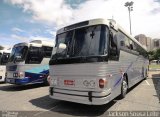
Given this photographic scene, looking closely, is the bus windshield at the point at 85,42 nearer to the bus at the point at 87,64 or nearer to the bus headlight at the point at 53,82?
the bus at the point at 87,64

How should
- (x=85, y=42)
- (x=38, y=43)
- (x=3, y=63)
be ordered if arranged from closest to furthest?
(x=85, y=42) < (x=38, y=43) < (x=3, y=63)

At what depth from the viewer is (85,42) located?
666 centimetres

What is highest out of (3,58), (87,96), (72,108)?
(3,58)

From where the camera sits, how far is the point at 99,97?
6074 mm

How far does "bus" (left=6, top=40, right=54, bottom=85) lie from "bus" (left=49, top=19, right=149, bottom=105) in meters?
4.58

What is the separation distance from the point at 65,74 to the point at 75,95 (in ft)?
2.81

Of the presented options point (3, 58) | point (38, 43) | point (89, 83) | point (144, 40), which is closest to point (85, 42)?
point (89, 83)

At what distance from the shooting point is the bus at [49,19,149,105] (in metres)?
6.16

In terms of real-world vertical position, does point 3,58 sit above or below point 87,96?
above

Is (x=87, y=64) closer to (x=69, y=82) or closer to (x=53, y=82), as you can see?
(x=69, y=82)

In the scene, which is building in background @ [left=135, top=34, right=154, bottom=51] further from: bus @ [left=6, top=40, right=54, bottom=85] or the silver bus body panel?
the silver bus body panel

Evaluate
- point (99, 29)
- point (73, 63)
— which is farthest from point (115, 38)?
point (73, 63)

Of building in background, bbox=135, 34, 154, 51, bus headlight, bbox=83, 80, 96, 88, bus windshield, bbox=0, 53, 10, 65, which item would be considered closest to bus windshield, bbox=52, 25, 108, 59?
bus headlight, bbox=83, 80, 96, 88

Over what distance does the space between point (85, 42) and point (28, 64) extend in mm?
6216
